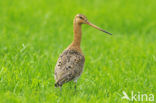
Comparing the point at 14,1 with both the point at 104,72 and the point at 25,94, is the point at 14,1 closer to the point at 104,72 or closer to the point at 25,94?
the point at 104,72

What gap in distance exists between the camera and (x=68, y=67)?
23.5ft

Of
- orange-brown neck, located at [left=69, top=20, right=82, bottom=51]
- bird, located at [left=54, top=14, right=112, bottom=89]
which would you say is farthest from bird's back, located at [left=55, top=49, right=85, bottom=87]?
orange-brown neck, located at [left=69, top=20, right=82, bottom=51]

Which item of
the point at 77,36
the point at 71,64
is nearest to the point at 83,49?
the point at 77,36

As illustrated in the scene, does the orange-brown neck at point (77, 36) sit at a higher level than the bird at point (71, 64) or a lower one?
higher

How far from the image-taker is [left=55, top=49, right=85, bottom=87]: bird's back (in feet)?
22.6

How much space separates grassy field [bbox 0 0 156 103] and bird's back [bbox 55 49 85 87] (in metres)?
0.25

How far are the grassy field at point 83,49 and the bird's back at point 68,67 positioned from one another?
0.25 metres

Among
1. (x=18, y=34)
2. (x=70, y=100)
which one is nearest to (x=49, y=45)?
(x=18, y=34)

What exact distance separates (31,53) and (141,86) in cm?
308

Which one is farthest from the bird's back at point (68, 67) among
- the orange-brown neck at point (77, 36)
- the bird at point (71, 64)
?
the orange-brown neck at point (77, 36)

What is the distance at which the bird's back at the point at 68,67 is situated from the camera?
6.89m

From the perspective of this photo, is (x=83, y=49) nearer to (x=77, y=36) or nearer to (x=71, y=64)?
(x=77, y=36)

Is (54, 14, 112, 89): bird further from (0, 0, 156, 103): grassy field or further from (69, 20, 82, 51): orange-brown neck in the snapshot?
(0, 0, 156, 103): grassy field

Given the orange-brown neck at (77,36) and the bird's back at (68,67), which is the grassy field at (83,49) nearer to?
the bird's back at (68,67)
